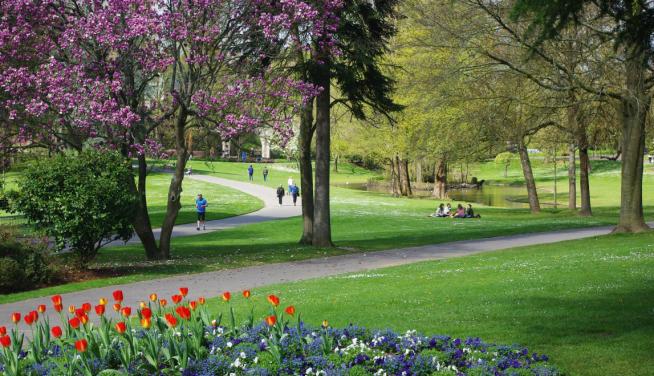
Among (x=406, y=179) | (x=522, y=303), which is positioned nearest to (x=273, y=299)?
(x=522, y=303)

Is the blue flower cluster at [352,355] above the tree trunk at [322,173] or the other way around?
the other way around

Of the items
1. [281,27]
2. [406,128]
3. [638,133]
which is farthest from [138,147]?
[406,128]

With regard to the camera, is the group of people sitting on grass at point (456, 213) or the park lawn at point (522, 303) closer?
the park lawn at point (522, 303)

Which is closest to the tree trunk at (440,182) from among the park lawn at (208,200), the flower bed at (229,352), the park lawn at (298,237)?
the park lawn at (298,237)

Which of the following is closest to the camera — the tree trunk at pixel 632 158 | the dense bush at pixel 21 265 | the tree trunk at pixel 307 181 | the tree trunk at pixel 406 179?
the dense bush at pixel 21 265

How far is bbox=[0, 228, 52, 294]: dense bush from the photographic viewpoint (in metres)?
15.2

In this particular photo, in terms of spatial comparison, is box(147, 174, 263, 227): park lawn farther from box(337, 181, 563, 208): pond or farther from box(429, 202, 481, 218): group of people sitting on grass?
box(337, 181, 563, 208): pond

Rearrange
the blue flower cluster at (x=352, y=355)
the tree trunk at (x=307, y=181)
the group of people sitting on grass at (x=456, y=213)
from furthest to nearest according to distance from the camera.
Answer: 1. the group of people sitting on grass at (x=456, y=213)
2. the tree trunk at (x=307, y=181)
3. the blue flower cluster at (x=352, y=355)

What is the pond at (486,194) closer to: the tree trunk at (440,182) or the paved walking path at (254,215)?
the tree trunk at (440,182)

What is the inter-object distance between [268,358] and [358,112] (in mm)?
18522

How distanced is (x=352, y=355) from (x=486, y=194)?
63389 millimetres

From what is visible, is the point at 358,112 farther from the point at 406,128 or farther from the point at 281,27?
the point at 406,128

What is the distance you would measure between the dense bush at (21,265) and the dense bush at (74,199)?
0.65 metres

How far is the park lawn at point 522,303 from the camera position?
8.48 m
